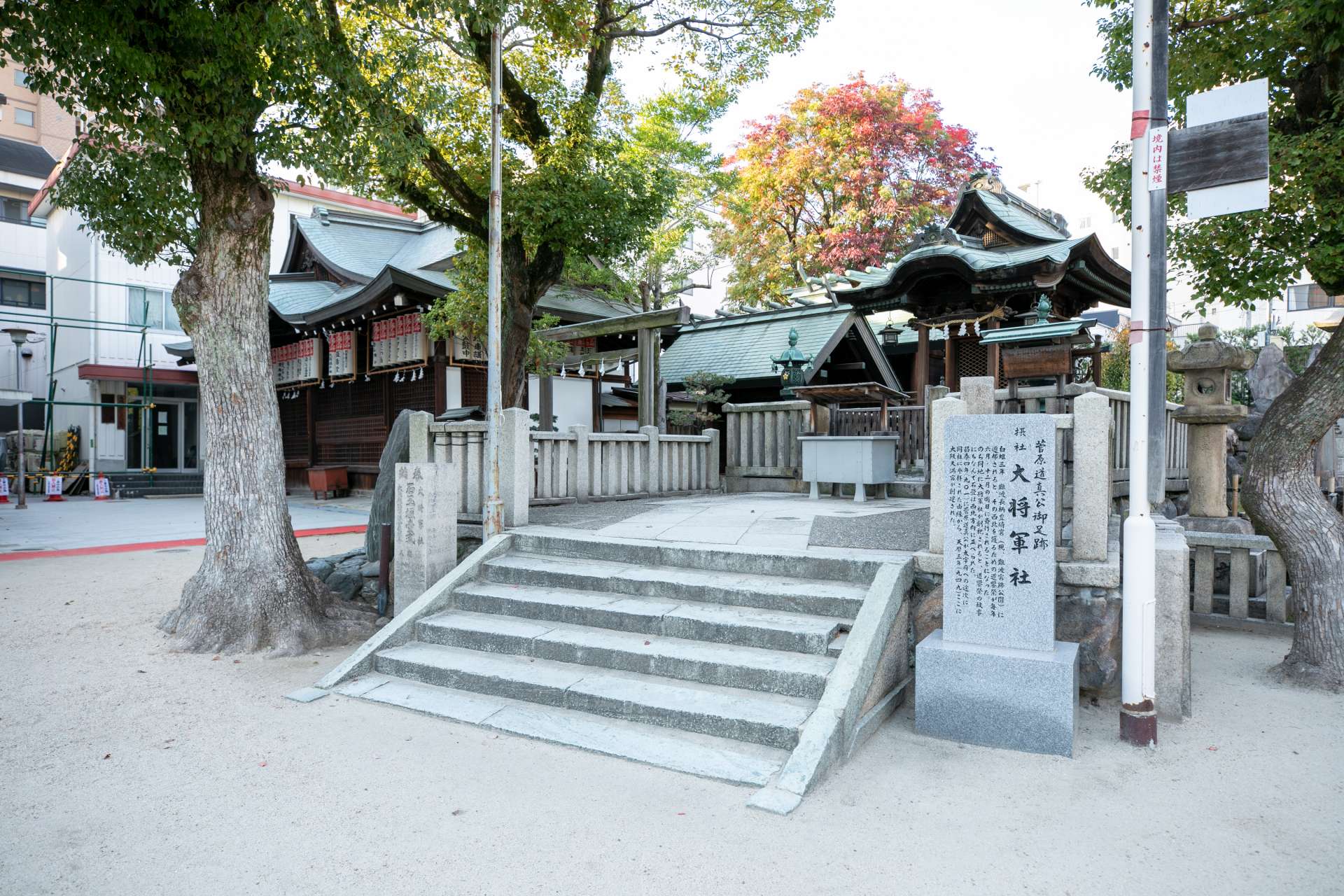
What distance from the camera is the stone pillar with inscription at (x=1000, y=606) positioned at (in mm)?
4520

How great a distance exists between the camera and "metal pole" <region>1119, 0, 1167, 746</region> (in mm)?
4613

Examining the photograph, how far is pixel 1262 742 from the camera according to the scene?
186 inches

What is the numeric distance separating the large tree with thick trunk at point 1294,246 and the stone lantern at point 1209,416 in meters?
2.71

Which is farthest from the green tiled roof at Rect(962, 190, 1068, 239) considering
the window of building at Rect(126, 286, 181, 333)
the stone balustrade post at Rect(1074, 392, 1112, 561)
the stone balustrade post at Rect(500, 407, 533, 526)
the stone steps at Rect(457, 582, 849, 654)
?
the window of building at Rect(126, 286, 181, 333)

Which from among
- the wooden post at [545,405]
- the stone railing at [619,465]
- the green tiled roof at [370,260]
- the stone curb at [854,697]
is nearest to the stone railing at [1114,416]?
the stone curb at [854,697]

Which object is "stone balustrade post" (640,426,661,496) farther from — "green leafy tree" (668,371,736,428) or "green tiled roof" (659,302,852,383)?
"green tiled roof" (659,302,852,383)

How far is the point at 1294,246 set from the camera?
6.41m

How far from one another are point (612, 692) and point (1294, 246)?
664 cm

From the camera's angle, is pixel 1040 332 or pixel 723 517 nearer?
pixel 1040 332

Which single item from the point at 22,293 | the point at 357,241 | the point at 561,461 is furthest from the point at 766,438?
the point at 22,293

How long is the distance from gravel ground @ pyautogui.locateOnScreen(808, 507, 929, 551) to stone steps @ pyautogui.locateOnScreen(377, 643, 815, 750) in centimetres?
196

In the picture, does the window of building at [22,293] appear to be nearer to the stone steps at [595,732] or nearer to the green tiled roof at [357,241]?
the green tiled roof at [357,241]

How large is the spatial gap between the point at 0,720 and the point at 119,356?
24.4 metres

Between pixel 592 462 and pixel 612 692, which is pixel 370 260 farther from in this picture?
pixel 612 692
